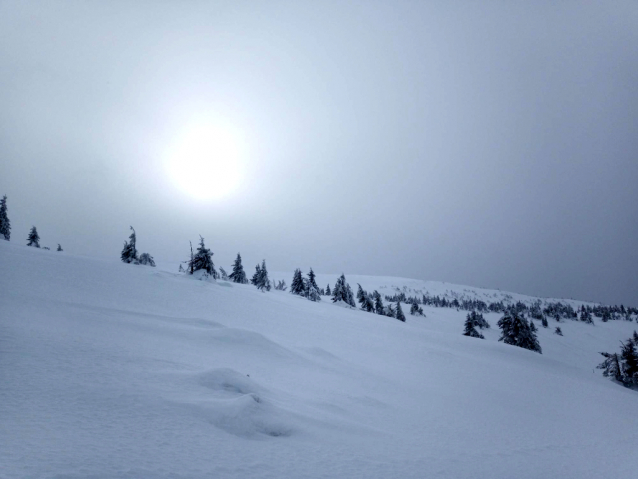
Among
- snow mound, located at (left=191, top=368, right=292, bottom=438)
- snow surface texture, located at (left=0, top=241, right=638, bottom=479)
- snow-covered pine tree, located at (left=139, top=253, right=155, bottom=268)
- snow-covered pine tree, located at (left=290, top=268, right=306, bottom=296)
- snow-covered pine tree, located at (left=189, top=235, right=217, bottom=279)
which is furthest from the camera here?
snow-covered pine tree, located at (left=290, top=268, right=306, bottom=296)

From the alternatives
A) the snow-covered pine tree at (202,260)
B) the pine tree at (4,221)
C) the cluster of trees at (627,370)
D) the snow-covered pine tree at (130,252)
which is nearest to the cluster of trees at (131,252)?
the snow-covered pine tree at (130,252)

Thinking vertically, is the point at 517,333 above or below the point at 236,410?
below

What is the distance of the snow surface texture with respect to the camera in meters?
5.61

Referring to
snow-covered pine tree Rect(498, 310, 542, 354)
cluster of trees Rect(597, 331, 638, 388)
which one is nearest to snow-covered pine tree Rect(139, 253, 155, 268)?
snow-covered pine tree Rect(498, 310, 542, 354)

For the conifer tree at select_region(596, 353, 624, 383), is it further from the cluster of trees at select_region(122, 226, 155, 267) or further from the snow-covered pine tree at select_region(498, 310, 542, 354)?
the cluster of trees at select_region(122, 226, 155, 267)

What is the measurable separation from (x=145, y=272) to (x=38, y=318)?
16436 millimetres

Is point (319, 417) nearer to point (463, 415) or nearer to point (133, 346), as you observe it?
Result: point (133, 346)

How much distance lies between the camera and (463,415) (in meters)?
13.7

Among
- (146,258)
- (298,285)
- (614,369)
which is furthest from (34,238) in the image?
(614,369)

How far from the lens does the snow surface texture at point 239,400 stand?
221 inches

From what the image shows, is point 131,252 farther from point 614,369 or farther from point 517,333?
point 614,369

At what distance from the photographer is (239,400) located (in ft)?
25.9

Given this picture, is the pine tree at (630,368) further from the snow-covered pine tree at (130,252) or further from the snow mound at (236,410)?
the snow-covered pine tree at (130,252)

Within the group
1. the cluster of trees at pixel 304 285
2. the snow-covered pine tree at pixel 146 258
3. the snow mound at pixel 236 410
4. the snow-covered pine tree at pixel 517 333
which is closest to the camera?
the snow mound at pixel 236 410
